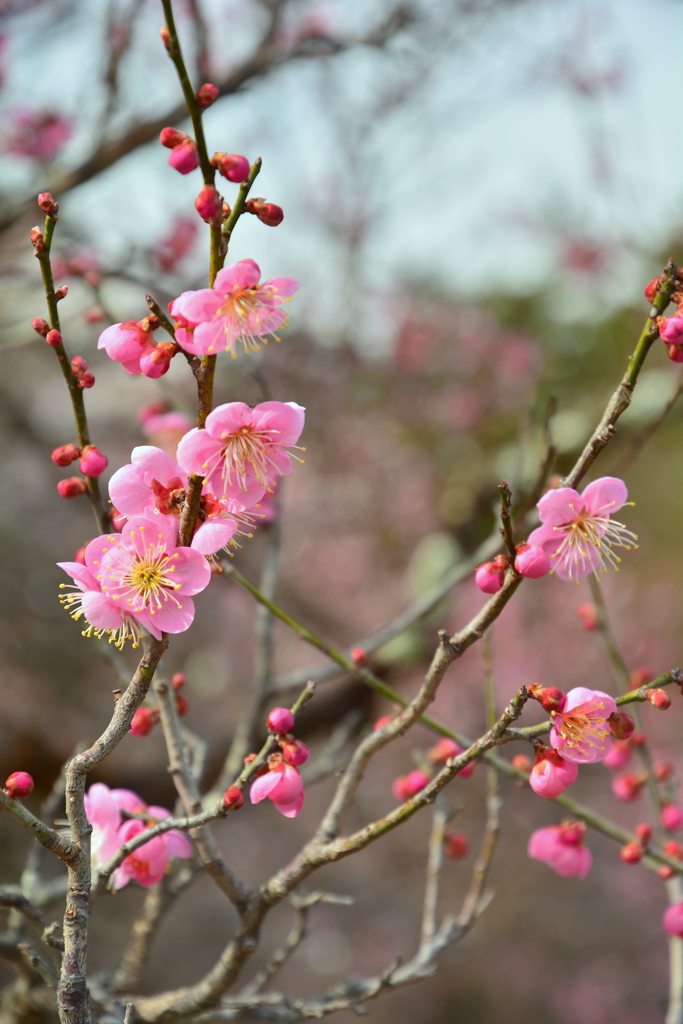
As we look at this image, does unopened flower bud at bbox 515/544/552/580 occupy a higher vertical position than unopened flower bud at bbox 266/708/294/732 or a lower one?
higher

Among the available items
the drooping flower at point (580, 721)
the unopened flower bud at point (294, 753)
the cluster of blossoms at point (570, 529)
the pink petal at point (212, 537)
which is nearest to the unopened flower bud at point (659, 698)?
the drooping flower at point (580, 721)

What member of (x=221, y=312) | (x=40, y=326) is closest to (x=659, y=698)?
(x=221, y=312)

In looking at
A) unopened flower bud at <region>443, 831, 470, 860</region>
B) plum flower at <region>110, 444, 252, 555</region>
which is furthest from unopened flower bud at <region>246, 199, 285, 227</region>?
unopened flower bud at <region>443, 831, 470, 860</region>

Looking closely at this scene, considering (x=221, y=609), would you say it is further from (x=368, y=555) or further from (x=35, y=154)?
(x=35, y=154)

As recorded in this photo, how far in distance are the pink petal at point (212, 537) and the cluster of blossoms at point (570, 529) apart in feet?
1.07

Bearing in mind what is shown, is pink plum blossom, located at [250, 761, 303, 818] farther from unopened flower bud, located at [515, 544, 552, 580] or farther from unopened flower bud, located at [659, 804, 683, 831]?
unopened flower bud, located at [659, 804, 683, 831]

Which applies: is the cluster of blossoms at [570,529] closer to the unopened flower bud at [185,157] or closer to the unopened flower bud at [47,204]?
the unopened flower bud at [185,157]

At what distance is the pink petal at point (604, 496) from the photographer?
91cm

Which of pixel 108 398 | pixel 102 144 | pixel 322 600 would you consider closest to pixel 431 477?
pixel 322 600

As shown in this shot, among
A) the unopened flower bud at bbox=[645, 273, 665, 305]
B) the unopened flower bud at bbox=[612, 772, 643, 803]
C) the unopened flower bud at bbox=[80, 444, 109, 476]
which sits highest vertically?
the unopened flower bud at bbox=[645, 273, 665, 305]

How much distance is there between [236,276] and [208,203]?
8cm

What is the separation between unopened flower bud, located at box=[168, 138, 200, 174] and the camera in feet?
2.56

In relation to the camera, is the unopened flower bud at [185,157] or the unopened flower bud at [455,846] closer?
the unopened flower bud at [185,157]

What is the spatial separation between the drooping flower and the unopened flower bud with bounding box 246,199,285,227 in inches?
26.1
